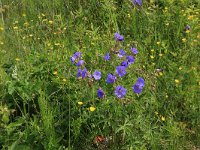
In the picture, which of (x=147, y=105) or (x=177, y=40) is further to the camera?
(x=177, y=40)

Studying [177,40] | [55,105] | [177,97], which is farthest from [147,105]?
[177,40]

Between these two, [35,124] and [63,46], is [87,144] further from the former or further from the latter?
[63,46]

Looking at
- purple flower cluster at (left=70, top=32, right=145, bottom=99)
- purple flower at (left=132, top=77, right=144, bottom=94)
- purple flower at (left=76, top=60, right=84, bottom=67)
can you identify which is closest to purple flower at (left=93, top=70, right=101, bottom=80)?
purple flower cluster at (left=70, top=32, right=145, bottom=99)

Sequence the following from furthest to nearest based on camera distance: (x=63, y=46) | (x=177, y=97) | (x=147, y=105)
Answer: (x=63, y=46)
(x=177, y=97)
(x=147, y=105)

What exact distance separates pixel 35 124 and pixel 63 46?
2.85ft

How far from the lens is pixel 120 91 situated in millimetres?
2205

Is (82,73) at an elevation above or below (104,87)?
above

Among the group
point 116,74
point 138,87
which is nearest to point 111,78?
point 116,74

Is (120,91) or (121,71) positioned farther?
(121,71)

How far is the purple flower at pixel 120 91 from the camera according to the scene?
2.19 m

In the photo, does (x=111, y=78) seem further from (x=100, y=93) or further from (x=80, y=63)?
(x=80, y=63)

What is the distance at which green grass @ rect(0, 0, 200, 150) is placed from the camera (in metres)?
2.28

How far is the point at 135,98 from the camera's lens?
2375 millimetres

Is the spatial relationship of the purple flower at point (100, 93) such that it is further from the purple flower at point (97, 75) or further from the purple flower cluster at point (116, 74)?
the purple flower at point (97, 75)
